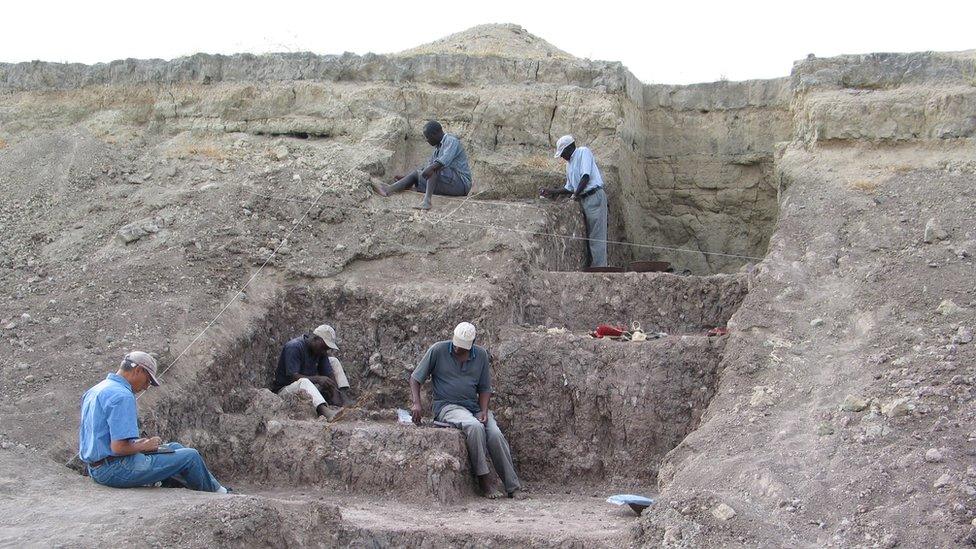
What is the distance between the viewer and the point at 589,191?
11.5 m

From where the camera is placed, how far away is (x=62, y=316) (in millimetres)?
9453

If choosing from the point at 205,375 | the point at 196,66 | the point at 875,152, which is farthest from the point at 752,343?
the point at 196,66

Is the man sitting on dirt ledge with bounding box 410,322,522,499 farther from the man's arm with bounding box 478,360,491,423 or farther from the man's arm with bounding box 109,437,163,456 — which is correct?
the man's arm with bounding box 109,437,163,456

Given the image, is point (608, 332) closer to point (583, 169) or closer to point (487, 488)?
point (487, 488)

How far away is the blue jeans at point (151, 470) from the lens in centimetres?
735

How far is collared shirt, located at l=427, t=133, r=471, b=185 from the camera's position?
11477 millimetres

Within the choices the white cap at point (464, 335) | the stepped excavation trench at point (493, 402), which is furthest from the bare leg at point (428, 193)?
the white cap at point (464, 335)

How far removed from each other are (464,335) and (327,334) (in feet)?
4.56

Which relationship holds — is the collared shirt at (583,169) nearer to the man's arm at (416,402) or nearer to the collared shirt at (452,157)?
the collared shirt at (452,157)

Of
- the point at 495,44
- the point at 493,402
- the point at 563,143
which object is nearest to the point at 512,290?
the point at 493,402

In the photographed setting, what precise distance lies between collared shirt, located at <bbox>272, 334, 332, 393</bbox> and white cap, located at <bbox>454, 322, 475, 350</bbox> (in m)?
1.46

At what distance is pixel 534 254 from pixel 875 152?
354cm

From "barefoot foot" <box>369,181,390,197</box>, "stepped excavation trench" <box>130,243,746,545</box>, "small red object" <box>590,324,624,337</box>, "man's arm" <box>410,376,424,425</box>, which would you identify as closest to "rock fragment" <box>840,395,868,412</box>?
"stepped excavation trench" <box>130,243,746,545</box>

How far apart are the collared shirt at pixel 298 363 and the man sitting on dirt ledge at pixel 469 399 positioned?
3.64 ft
